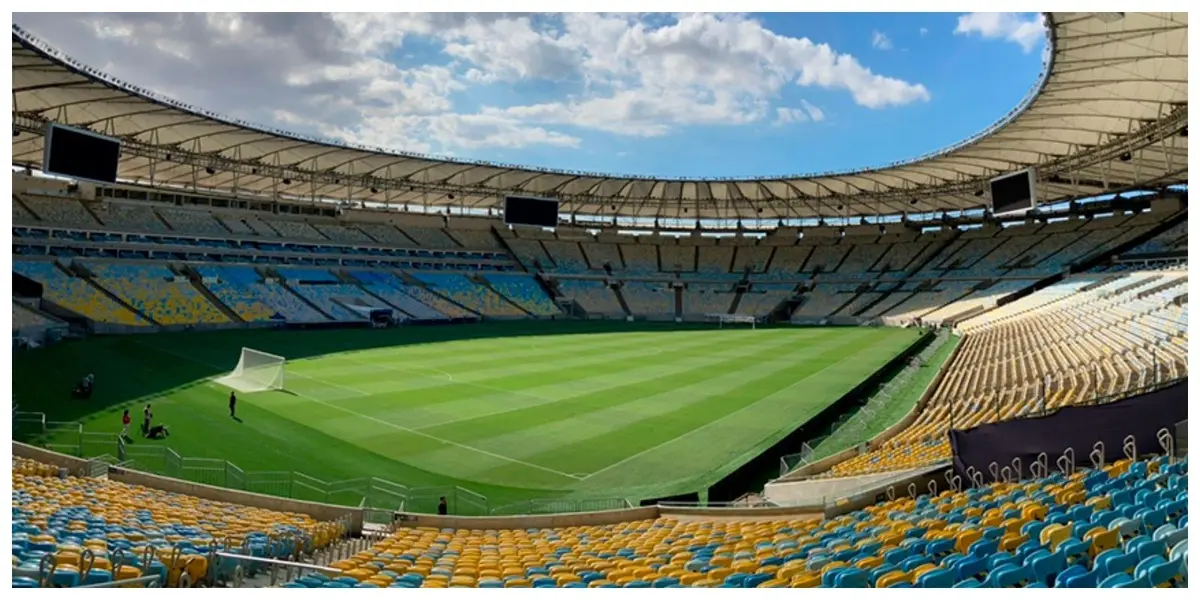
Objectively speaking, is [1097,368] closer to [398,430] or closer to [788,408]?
[788,408]

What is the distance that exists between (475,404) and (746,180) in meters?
39.8

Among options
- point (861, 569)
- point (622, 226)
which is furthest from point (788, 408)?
point (622, 226)

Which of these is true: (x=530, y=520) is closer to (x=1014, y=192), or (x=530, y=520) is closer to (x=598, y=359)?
(x=598, y=359)

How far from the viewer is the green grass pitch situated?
1791cm

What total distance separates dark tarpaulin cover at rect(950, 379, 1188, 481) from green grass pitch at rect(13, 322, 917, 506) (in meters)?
6.64

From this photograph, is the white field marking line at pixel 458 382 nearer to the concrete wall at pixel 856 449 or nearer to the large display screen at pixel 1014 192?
the concrete wall at pixel 856 449

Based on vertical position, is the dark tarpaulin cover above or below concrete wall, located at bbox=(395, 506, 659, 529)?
above

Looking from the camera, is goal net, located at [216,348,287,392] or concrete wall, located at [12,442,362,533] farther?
goal net, located at [216,348,287,392]

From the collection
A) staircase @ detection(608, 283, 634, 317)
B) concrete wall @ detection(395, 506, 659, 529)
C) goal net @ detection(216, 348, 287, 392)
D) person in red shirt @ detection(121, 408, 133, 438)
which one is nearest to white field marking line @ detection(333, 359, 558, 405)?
goal net @ detection(216, 348, 287, 392)

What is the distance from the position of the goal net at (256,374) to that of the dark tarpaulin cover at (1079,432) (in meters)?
24.2

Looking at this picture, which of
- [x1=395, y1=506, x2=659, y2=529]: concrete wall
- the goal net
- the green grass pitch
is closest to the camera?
[x1=395, y1=506, x2=659, y2=529]: concrete wall

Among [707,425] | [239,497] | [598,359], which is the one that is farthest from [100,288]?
[707,425]

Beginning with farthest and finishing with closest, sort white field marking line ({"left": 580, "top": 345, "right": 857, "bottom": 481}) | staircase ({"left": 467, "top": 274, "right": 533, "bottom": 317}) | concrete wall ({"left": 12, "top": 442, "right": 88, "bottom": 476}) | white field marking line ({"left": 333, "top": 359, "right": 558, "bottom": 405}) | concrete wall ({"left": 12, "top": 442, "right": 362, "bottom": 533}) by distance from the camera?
staircase ({"left": 467, "top": 274, "right": 533, "bottom": 317})
white field marking line ({"left": 333, "top": 359, "right": 558, "bottom": 405})
white field marking line ({"left": 580, "top": 345, "right": 857, "bottom": 481})
concrete wall ({"left": 12, "top": 442, "right": 88, "bottom": 476})
concrete wall ({"left": 12, "top": 442, "right": 362, "bottom": 533})

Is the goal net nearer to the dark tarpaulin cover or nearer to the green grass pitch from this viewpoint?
the green grass pitch
